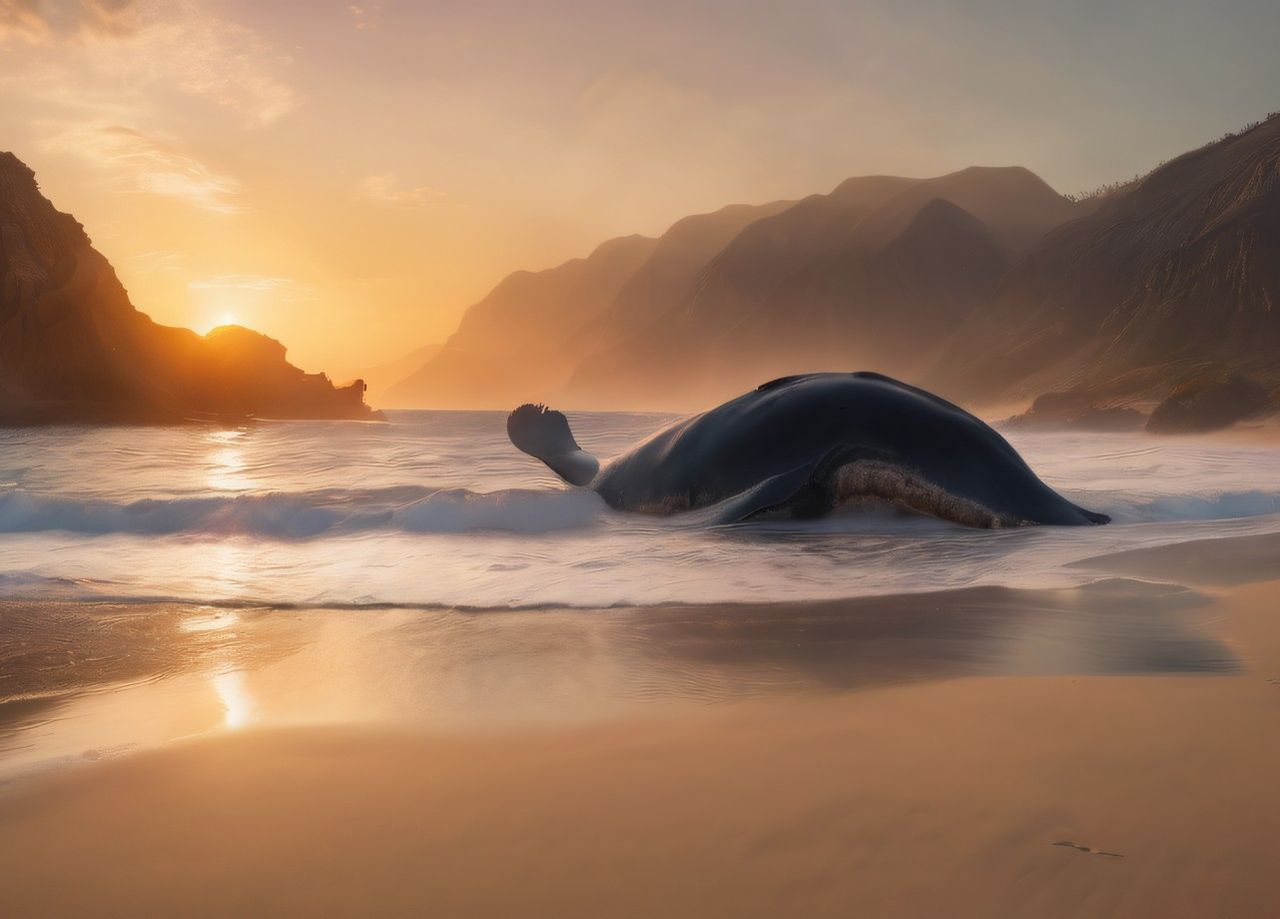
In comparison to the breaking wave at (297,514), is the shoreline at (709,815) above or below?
below

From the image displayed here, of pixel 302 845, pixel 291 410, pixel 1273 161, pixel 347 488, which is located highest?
pixel 1273 161

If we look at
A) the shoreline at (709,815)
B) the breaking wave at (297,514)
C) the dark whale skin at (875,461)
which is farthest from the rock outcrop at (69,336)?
the shoreline at (709,815)

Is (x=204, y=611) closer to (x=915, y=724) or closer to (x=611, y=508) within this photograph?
(x=915, y=724)

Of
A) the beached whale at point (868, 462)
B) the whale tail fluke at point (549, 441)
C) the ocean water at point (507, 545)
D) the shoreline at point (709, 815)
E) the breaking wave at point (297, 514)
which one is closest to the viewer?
the shoreline at point (709, 815)

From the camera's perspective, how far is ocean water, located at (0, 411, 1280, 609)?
350 centimetres

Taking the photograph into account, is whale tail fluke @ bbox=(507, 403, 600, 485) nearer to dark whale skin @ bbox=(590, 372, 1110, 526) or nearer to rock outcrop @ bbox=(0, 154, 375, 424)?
dark whale skin @ bbox=(590, 372, 1110, 526)

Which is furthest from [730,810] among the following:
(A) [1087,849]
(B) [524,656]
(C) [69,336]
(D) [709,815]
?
(C) [69,336]

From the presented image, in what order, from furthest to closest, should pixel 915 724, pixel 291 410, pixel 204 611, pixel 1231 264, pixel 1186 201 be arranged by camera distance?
pixel 291 410 < pixel 1186 201 < pixel 1231 264 < pixel 204 611 < pixel 915 724

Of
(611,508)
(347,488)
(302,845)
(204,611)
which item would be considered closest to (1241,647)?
(302,845)

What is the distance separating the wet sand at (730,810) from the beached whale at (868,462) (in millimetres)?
2851

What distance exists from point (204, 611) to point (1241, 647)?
140 inches

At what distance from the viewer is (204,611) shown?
11.1 feet

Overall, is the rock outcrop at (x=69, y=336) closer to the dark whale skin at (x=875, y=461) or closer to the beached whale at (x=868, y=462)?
the beached whale at (x=868, y=462)

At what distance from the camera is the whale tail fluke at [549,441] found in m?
8.47
